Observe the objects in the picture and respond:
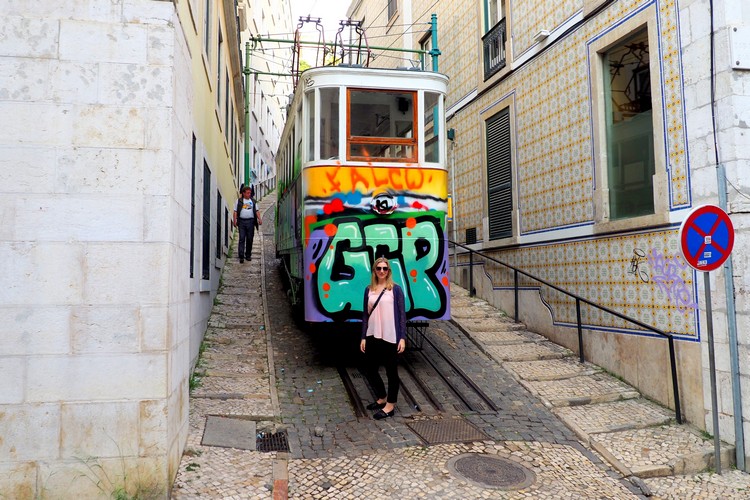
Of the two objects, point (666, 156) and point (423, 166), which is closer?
point (666, 156)

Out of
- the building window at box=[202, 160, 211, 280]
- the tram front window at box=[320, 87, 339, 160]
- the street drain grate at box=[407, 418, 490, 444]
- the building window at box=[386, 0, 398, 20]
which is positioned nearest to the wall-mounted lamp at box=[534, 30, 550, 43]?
the tram front window at box=[320, 87, 339, 160]

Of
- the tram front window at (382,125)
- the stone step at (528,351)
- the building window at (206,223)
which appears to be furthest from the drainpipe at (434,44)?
the stone step at (528,351)

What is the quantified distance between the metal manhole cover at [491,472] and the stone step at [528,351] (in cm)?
289

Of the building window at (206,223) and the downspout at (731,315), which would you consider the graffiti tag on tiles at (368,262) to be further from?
the downspout at (731,315)

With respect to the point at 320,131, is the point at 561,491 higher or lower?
lower

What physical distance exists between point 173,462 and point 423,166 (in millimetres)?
4559

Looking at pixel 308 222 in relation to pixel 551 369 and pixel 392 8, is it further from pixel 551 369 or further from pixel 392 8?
pixel 392 8

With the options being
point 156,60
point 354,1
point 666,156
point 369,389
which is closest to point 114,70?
point 156,60

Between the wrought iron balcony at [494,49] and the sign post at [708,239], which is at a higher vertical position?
the wrought iron balcony at [494,49]

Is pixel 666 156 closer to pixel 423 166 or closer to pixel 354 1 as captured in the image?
pixel 423 166

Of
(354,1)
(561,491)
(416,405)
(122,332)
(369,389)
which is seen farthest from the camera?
(354,1)

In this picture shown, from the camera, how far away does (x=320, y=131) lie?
730 cm

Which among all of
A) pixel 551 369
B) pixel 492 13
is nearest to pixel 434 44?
pixel 492 13

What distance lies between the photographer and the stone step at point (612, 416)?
239 inches
